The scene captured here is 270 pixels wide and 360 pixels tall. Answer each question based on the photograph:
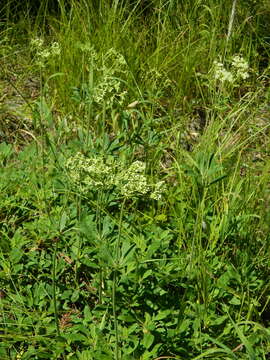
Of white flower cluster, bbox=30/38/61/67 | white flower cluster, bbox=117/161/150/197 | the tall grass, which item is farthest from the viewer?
white flower cluster, bbox=30/38/61/67

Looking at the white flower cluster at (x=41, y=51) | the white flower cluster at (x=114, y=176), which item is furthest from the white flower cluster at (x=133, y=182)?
the white flower cluster at (x=41, y=51)

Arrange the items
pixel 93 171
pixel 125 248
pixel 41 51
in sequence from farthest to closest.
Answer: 1. pixel 41 51
2. pixel 125 248
3. pixel 93 171

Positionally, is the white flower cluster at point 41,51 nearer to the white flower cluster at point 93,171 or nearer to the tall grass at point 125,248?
the tall grass at point 125,248

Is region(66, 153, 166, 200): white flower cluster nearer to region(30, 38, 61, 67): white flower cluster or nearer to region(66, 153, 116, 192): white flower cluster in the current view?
region(66, 153, 116, 192): white flower cluster

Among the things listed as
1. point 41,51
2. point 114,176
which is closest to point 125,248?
point 114,176

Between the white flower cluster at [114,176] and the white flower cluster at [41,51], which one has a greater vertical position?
the white flower cluster at [41,51]

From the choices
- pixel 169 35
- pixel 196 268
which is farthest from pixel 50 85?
pixel 196 268

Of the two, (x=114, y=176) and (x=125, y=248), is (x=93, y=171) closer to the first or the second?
(x=114, y=176)

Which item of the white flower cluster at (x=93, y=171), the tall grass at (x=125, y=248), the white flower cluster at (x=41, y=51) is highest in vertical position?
the white flower cluster at (x=41, y=51)

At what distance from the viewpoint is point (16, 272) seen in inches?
86.6

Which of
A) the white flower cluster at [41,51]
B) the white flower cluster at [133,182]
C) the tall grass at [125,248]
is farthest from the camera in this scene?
the white flower cluster at [41,51]

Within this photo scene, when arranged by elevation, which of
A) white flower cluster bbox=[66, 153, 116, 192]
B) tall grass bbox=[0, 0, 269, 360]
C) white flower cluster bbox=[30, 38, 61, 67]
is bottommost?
tall grass bbox=[0, 0, 269, 360]

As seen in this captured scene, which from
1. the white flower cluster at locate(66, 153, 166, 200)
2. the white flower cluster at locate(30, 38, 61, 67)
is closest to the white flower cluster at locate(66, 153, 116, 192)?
the white flower cluster at locate(66, 153, 166, 200)

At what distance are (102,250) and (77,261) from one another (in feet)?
1.47
